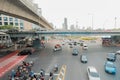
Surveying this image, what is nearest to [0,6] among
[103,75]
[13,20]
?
[103,75]

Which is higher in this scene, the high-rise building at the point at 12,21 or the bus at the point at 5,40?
the high-rise building at the point at 12,21

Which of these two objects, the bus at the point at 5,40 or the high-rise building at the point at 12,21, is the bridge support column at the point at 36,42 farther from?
the high-rise building at the point at 12,21

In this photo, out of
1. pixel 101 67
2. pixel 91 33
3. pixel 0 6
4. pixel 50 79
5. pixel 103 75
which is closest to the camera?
pixel 0 6

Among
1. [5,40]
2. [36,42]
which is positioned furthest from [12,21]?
[36,42]

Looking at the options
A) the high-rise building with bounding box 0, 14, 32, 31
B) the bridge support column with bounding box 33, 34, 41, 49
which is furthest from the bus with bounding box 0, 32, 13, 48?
the high-rise building with bounding box 0, 14, 32, 31

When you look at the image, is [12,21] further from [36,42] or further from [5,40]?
[36,42]

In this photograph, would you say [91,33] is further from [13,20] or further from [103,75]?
[13,20]

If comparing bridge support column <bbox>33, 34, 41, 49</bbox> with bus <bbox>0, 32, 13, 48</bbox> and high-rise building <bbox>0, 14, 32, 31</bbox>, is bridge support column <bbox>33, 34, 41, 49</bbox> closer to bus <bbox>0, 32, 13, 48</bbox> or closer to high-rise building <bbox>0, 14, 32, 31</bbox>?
bus <bbox>0, 32, 13, 48</bbox>

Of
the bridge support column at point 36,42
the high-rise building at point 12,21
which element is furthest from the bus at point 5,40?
the high-rise building at point 12,21

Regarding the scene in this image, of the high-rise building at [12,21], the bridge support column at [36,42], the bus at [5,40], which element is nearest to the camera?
the bus at [5,40]
